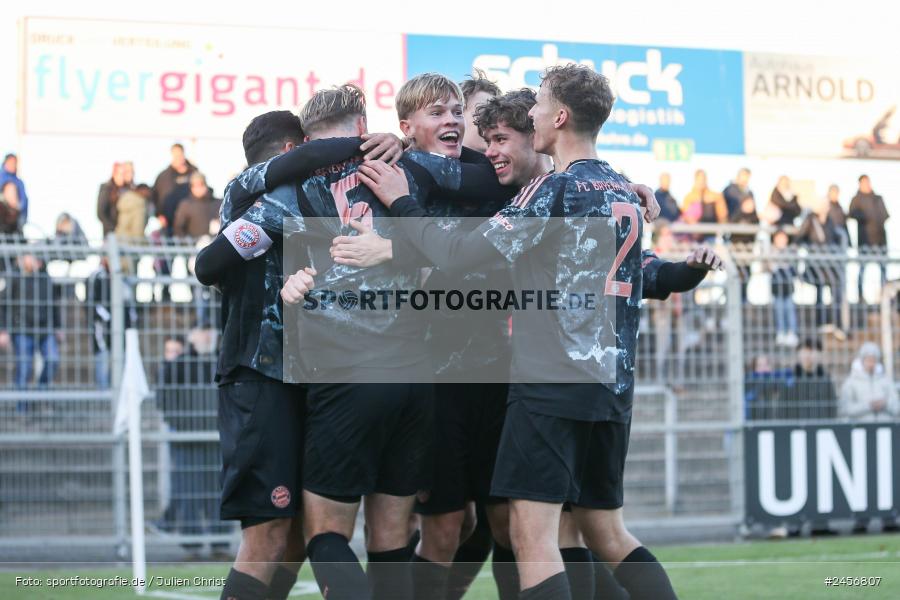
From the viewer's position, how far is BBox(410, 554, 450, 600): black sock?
16.7ft

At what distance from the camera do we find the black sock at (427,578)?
510 centimetres

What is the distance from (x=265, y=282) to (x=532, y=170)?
1283 mm

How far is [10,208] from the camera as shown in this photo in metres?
12.7

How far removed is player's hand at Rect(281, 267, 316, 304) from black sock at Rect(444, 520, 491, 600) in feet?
6.12

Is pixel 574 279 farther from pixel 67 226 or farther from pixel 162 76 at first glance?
pixel 162 76

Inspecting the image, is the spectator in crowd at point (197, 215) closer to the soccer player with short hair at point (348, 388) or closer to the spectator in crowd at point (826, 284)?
the spectator in crowd at point (826, 284)

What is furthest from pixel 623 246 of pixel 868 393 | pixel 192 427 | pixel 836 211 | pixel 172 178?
pixel 836 211

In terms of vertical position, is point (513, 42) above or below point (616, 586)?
above

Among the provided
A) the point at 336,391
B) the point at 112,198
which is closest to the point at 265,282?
the point at 336,391

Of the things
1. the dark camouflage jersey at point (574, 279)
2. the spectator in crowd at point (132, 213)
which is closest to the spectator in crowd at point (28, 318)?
the spectator in crowd at point (132, 213)

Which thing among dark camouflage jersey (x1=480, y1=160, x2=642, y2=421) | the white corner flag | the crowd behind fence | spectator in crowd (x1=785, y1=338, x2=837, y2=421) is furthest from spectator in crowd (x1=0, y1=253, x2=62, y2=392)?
spectator in crowd (x1=785, y1=338, x2=837, y2=421)

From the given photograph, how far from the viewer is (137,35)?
17.2 metres

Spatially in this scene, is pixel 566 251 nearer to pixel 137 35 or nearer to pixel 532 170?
pixel 532 170

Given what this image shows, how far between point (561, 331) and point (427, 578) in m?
1.43
